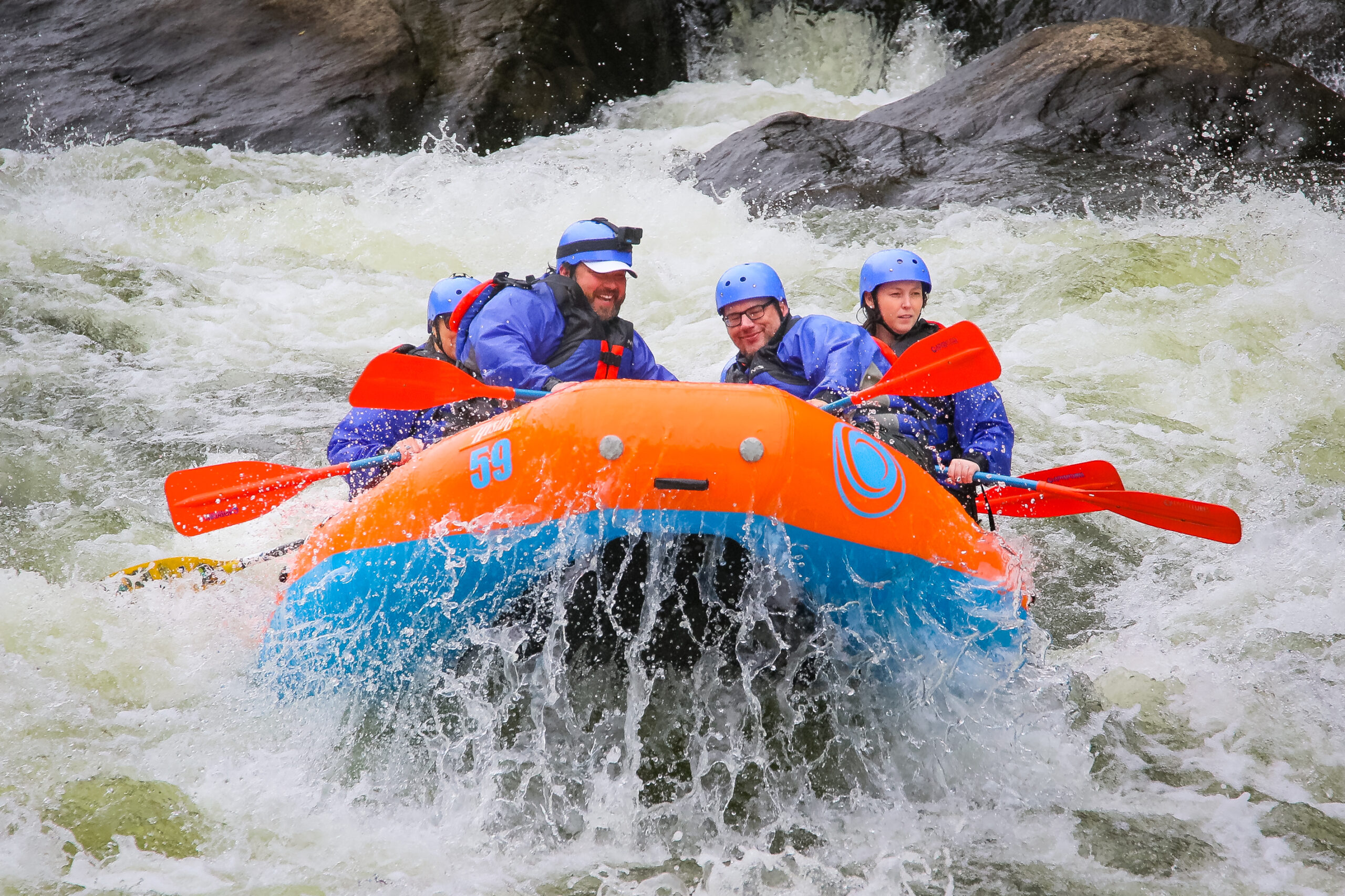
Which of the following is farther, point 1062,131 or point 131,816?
point 1062,131

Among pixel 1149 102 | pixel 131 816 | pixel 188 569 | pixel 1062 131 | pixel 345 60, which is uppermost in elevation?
pixel 345 60

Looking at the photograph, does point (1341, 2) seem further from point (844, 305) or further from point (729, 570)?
point (729, 570)

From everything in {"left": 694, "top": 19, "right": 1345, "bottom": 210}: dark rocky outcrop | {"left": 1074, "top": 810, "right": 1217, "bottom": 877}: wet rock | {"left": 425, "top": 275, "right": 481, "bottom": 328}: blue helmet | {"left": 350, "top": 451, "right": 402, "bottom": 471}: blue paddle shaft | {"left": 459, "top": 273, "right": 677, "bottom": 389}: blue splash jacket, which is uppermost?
{"left": 694, "top": 19, "right": 1345, "bottom": 210}: dark rocky outcrop

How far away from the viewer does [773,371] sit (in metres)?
4.05

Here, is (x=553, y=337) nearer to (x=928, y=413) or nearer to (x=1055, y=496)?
(x=928, y=413)

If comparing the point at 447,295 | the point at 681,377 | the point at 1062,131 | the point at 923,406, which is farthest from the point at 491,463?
the point at 1062,131

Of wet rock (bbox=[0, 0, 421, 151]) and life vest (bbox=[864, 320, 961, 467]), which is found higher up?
wet rock (bbox=[0, 0, 421, 151])

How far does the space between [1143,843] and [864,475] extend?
3.89 feet

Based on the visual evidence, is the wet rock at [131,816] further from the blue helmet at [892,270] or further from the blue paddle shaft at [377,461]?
the blue helmet at [892,270]

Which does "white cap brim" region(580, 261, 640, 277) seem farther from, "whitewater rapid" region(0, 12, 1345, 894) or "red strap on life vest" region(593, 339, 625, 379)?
"whitewater rapid" region(0, 12, 1345, 894)

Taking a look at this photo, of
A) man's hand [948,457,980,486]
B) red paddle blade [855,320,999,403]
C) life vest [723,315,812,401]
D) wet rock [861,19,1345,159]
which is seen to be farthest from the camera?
wet rock [861,19,1345,159]

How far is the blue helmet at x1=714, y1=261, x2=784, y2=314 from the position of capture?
407cm

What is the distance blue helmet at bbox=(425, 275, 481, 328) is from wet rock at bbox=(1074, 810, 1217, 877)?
283cm

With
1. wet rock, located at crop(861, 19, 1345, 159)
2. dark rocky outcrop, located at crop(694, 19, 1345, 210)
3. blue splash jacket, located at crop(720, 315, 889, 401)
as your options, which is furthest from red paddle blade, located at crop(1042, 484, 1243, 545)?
wet rock, located at crop(861, 19, 1345, 159)
